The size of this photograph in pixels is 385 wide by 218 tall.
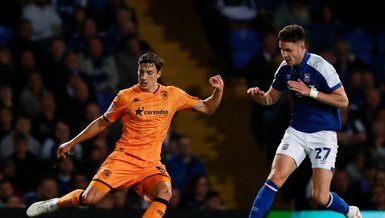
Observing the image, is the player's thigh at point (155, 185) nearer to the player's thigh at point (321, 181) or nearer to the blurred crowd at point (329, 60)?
the player's thigh at point (321, 181)

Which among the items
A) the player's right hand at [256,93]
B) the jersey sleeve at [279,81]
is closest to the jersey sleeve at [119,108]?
the player's right hand at [256,93]

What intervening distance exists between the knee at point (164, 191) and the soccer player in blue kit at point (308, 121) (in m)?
0.76

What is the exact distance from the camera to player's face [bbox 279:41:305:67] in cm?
1048

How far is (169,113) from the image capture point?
10906 millimetres

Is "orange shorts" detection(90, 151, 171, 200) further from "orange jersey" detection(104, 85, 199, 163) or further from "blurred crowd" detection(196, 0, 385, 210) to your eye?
"blurred crowd" detection(196, 0, 385, 210)

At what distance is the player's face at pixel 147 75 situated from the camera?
10703mm

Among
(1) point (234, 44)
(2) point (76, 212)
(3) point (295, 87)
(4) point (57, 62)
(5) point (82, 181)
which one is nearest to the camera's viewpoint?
(3) point (295, 87)

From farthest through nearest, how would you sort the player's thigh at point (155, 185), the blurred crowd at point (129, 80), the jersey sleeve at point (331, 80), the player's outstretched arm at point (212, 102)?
the blurred crowd at point (129, 80) < the player's outstretched arm at point (212, 102) < the player's thigh at point (155, 185) < the jersey sleeve at point (331, 80)

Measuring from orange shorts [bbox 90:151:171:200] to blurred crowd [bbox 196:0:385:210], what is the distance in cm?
342

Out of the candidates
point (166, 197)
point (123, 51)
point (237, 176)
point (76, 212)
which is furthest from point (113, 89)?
point (166, 197)

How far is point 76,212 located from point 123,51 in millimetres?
4017

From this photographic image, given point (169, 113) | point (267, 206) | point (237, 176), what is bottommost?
point (237, 176)

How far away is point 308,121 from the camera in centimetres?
1069

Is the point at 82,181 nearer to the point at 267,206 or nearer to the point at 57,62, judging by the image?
the point at 57,62
